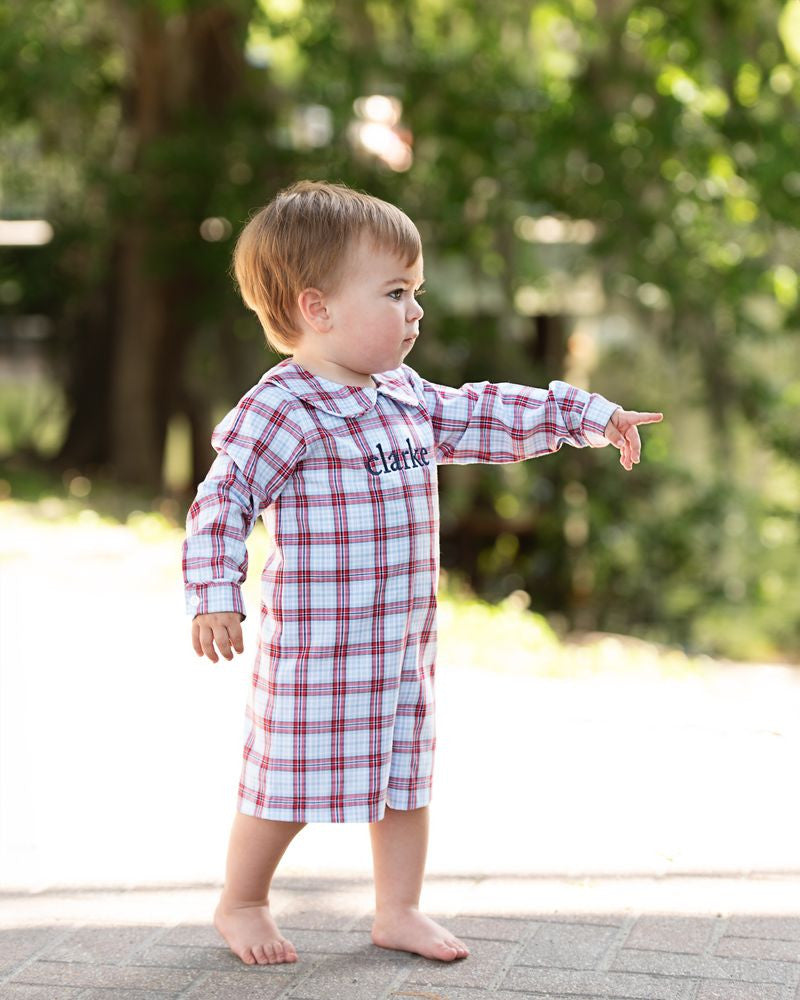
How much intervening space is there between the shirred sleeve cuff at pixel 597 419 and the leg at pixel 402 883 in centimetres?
79

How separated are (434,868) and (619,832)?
0.48 metres

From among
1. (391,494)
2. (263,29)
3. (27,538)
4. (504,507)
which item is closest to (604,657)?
(27,538)

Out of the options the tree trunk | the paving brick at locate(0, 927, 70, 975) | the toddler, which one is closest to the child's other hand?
the toddler

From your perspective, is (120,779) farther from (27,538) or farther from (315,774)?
(27,538)

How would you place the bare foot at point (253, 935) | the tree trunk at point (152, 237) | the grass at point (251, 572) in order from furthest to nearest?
the tree trunk at point (152, 237) < the grass at point (251, 572) < the bare foot at point (253, 935)

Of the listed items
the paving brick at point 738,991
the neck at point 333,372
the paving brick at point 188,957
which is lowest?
the paving brick at point 188,957

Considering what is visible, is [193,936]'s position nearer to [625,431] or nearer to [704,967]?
[704,967]

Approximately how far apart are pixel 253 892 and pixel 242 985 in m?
0.20

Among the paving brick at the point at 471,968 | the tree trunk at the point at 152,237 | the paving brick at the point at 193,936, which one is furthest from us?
the tree trunk at the point at 152,237

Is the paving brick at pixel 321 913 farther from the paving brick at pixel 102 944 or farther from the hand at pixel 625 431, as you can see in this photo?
the hand at pixel 625 431

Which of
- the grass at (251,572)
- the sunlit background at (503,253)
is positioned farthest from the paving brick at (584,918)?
the sunlit background at (503,253)

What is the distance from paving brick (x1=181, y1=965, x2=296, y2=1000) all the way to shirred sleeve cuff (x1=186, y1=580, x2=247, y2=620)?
687 mm

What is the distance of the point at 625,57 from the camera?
978 centimetres

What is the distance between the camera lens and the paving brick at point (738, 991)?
8.82 feet
